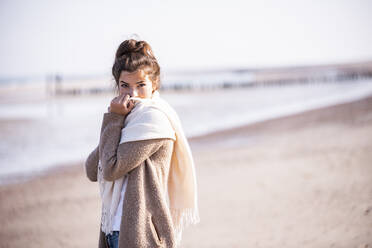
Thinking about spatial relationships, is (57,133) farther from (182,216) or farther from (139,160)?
(139,160)

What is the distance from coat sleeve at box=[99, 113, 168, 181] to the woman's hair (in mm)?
314

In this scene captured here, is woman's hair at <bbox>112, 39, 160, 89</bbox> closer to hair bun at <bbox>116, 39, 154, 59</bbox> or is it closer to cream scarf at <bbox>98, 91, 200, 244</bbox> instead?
hair bun at <bbox>116, 39, 154, 59</bbox>

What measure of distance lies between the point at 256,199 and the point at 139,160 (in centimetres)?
406

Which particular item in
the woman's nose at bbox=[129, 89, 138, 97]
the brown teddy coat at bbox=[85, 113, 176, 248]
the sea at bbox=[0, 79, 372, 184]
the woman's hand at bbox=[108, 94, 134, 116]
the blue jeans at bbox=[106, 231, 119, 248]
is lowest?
the sea at bbox=[0, 79, 372, 184]

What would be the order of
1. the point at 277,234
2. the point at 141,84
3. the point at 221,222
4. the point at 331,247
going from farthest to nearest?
1. the point at 221,222
2. the point at 277,234
3. the point at 331,247
4. the point at 141,84

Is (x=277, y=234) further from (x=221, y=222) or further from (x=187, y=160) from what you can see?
(x=187, y=160)

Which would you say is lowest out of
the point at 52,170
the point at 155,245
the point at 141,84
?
the point at 52,170

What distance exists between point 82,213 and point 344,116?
9.22 metres

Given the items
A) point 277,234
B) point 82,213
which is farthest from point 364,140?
point 82,213

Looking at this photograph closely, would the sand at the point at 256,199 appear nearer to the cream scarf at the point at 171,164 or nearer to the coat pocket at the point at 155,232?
the cream scarf at the point at 171,164

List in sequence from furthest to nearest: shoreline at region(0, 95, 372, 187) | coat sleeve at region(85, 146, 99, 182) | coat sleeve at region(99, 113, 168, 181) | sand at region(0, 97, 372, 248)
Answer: shoreline at region(0, 95, 372, 187) → sand at region(0, 97, 372, 248) → coat sleeve at region(85, 146, 99, 182) → coat sleeve at region(99, 113, 168, 181)

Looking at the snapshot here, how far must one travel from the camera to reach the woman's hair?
2166 millimetres

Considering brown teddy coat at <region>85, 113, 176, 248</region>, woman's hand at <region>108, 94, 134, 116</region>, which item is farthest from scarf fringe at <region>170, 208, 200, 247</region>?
woman's hand at <region>108, 94, 134, 116</region>

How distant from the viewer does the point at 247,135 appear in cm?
1081
